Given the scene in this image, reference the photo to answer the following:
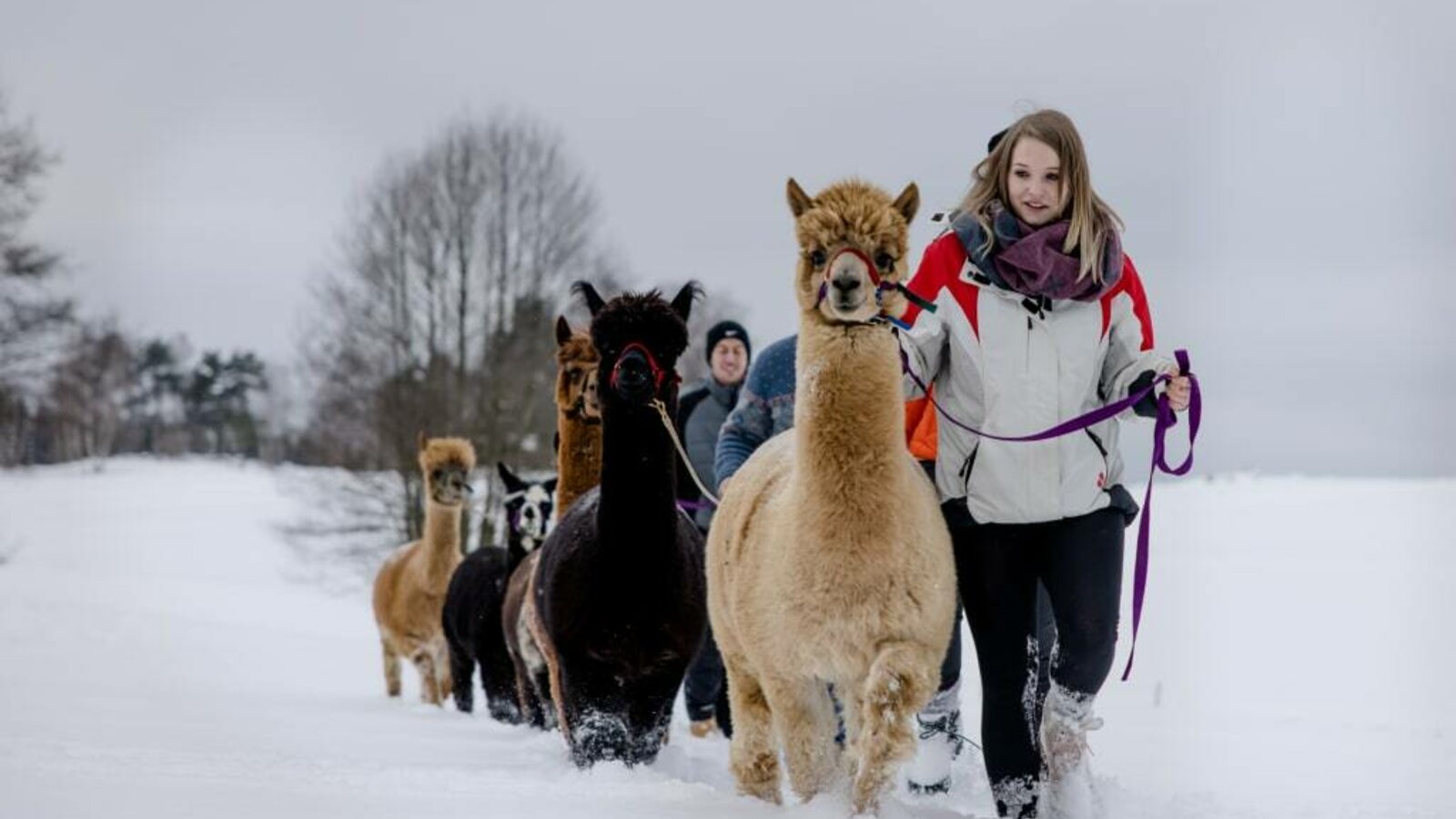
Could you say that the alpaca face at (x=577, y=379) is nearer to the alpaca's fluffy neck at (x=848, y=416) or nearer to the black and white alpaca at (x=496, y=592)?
the black and white alpaca at (x=496, y=592)

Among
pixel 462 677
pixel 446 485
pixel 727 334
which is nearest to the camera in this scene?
pixel 727 334

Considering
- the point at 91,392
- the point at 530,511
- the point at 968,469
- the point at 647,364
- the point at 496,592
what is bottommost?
the point at 496,592

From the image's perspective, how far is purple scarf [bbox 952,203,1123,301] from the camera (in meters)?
3.80

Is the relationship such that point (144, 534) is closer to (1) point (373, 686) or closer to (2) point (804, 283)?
(1) point (373, 686)

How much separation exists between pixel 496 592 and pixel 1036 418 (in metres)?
6.08

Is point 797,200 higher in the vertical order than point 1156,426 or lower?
higher

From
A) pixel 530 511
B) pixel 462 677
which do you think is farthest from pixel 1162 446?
pixel 462 677

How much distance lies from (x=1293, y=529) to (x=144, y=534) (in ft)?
88.2

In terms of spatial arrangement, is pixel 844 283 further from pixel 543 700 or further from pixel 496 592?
pixel 496 592

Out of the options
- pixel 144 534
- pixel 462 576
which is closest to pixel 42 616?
pixel 462 576

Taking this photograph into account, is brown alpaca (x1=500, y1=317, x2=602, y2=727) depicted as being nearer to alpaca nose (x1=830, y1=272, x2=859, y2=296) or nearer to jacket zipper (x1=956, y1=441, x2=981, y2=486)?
jacket zipper (x1=956, y1=441, x2=981, y2=486)

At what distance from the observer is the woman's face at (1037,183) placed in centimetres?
393

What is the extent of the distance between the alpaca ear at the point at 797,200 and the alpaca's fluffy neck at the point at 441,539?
24.9 feet

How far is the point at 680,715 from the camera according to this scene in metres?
11.4
